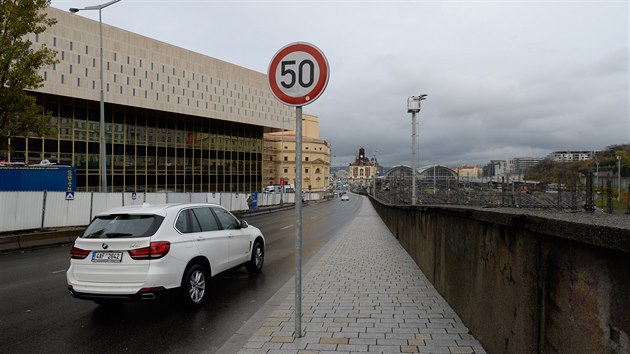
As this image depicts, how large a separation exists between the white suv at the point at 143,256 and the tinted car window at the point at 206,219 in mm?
37

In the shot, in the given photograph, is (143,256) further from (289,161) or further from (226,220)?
(289,161)

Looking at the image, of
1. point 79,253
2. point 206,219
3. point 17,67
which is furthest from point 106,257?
point 17,67

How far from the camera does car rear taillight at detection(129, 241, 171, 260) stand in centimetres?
568

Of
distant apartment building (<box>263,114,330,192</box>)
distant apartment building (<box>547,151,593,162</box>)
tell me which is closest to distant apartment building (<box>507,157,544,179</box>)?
distant apartment building (<box>547,151,593,162</box>)

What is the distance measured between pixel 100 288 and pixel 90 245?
61 cm

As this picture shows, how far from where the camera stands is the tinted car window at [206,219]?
23.3ft

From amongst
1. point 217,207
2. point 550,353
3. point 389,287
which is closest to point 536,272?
point 550,353

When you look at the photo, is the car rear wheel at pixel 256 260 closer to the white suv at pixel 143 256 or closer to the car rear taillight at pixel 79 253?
the white suv at pixel 143 256

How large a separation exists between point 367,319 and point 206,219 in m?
3.34

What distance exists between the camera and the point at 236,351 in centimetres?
441

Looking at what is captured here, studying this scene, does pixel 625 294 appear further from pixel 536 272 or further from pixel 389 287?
pixel 389 287

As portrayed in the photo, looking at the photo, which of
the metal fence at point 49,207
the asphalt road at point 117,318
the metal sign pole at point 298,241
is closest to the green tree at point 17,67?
the metal fence at point 49,207

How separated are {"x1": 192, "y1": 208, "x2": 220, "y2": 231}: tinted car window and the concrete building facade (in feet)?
128

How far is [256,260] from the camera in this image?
9188 millimetres
